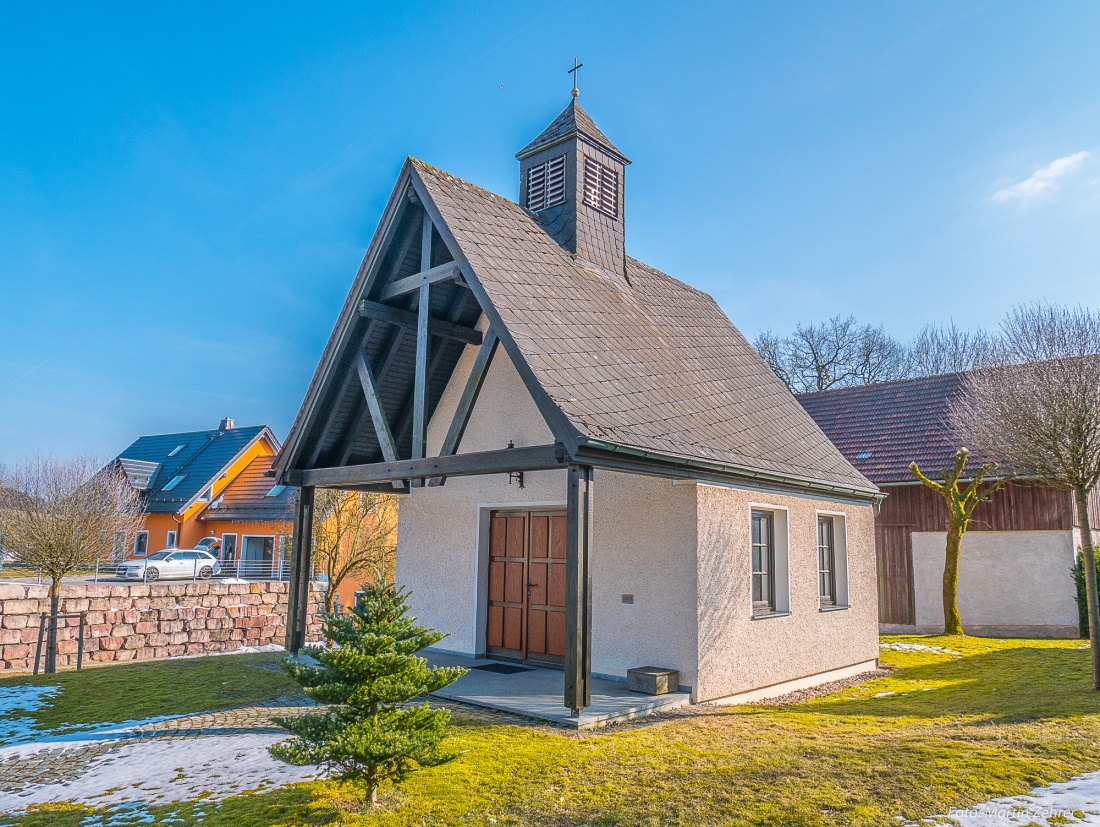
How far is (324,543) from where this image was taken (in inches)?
867

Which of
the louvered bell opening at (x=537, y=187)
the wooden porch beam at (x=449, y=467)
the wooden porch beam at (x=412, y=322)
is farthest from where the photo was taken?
the louvered bell opening at (x=537, y=187)

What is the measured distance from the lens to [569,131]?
490 inches

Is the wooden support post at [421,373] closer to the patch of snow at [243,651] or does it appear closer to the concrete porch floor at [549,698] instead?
the concrete porch floor at [549,698]

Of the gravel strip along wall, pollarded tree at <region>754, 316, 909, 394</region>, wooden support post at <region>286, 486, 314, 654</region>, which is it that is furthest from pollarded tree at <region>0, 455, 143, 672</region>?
pollarded tree at <region>754, 316, 909, 394</region>

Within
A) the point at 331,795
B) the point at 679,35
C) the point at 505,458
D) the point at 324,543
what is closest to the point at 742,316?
the point at 324,543

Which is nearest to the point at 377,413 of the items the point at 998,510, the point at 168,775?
the point at 168,775

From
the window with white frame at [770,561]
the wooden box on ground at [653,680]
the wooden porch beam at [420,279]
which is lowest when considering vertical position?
the wooden box on ground at [653,680]

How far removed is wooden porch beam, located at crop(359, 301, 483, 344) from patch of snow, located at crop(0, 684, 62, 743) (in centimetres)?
561

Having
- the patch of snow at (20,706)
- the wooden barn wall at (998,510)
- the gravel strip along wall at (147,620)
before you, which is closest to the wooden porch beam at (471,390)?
the patch of snow at (20,706)

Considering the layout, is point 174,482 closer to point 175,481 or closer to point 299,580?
point 175,481

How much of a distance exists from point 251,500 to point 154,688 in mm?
24371

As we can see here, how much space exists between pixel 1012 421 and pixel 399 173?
8449 millimetres

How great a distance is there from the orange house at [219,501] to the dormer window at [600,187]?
19.9 meters

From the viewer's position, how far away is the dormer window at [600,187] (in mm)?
12570
